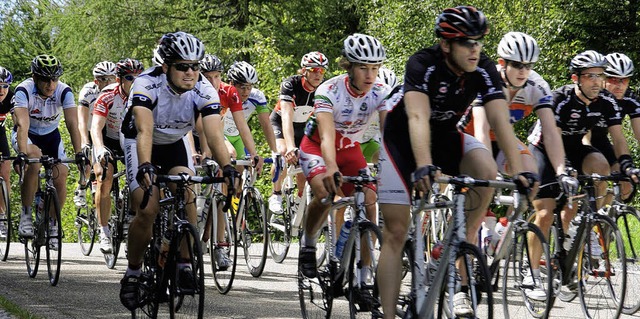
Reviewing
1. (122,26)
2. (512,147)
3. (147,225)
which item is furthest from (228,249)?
(122,26)

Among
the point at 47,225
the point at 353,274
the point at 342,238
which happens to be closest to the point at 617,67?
the point at 342,238

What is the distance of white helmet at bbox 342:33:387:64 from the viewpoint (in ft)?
27.3

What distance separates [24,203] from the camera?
1218cm

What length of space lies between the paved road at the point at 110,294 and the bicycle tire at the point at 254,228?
8.3 inches

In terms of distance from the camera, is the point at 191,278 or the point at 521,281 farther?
the point at 521,281

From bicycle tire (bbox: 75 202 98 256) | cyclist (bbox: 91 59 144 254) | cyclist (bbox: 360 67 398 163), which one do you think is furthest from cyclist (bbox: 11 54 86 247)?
cyclist (bbox: 360 67 398 163)

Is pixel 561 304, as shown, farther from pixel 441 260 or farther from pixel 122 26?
pixel 122 26

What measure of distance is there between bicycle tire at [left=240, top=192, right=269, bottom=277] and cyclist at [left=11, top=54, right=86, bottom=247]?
170 cm

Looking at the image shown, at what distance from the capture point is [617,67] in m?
9.80

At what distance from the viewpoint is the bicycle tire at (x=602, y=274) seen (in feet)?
27.4

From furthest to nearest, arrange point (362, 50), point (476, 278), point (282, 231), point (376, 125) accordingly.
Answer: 1. point (282, 231)
2. point (376, 125)
3. point (362, 50)
4. point (476, 278)

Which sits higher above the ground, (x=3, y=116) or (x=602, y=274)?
(x=3, y=116)

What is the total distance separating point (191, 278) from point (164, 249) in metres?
0.43

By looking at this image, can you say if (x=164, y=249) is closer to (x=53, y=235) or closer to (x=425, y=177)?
(x=425, y=177)
